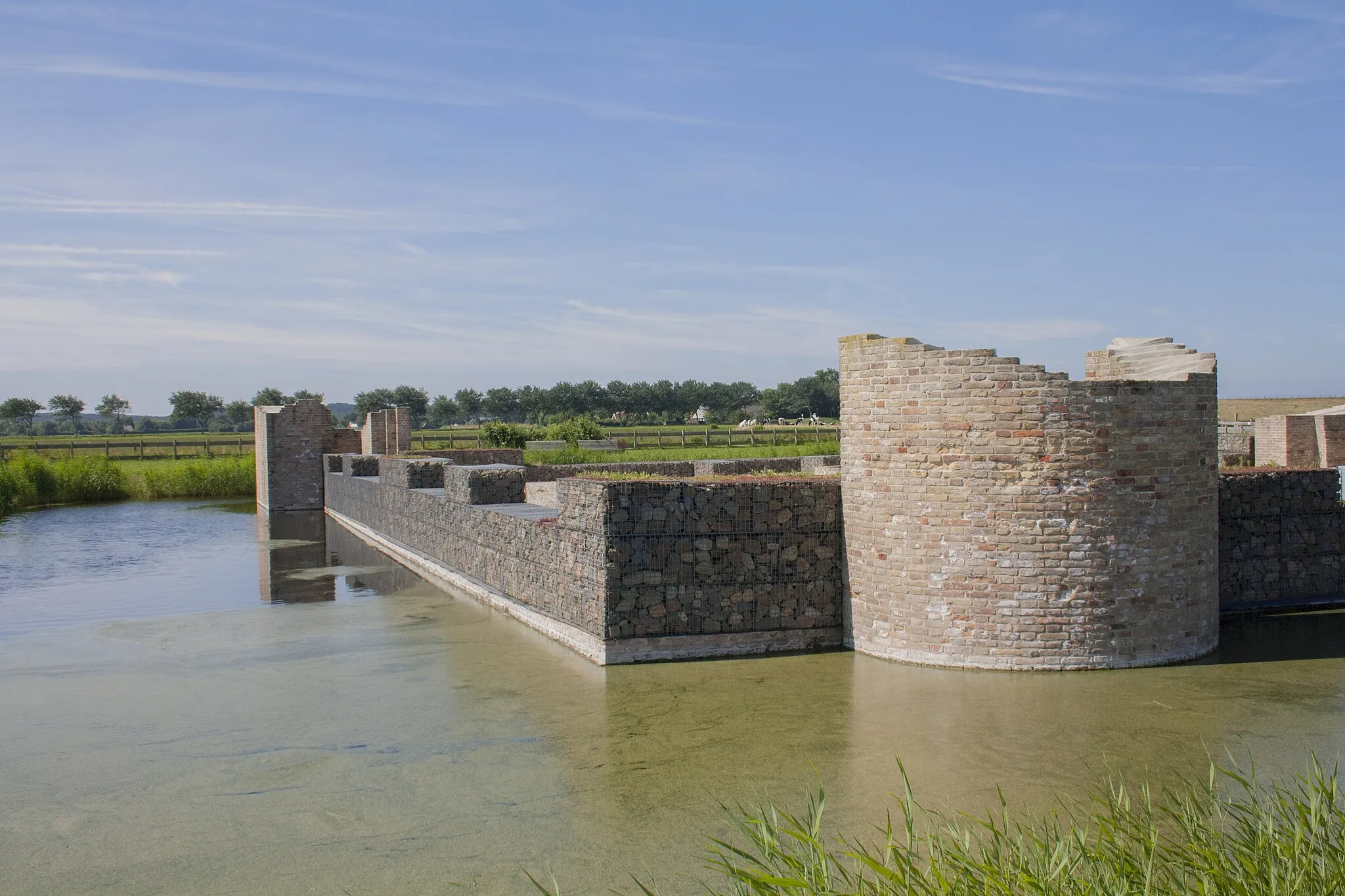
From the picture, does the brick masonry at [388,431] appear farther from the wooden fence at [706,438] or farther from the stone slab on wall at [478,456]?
the wooden fence at [706,438]

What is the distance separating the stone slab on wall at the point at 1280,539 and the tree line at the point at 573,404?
6293 centimetres

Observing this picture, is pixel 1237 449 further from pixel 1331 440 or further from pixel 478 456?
pixel 478 456

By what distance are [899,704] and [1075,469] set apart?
273 centimetres

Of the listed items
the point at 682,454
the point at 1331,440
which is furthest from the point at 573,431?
the point at 1331,440

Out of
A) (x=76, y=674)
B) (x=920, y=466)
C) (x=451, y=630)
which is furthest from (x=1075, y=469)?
(x=76, y=674)

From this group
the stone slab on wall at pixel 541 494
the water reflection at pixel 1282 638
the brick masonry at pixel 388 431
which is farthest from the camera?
the brick masonry at pixel 388 431

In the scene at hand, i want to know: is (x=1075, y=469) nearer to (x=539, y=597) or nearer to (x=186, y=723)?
(x=539, y=597)

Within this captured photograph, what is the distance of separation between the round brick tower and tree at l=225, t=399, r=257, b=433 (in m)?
109

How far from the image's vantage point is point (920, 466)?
33.4 feet

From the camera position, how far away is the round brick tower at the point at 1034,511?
980cm

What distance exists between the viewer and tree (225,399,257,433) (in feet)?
366

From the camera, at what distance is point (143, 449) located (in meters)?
52.3

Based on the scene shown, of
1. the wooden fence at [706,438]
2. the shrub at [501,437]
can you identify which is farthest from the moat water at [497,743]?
the wooden fence at [706,438]

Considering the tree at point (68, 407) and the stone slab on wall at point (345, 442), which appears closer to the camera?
the stone slab on wall at point (345, 442)
